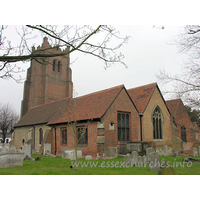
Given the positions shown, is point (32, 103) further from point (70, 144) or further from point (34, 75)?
point (70, 144)

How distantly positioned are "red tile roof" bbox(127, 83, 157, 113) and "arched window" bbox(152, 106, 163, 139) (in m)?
2.13

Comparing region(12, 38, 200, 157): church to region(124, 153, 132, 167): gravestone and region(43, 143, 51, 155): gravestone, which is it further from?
region(124, 153, 132, 167): gravestone

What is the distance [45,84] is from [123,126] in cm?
3585

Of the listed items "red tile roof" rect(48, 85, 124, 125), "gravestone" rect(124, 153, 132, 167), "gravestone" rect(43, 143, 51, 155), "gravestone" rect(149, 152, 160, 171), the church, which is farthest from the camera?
"gravestone" rect(43, 143, 51, 155)

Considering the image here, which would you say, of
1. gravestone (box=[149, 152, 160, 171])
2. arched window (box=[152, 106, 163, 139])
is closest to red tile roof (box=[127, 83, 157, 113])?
arched window (box=[152, 106, 163, 139])

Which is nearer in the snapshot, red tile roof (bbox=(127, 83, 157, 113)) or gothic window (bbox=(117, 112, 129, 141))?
gothic window (bbox=(117, 112, 129, 141))

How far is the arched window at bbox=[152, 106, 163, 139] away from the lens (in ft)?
74.5

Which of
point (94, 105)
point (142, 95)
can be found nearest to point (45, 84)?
point (142, 95)

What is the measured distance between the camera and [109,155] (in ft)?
54.3

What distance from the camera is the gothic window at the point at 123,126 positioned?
18.8 meters

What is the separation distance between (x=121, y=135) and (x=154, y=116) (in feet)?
21.4

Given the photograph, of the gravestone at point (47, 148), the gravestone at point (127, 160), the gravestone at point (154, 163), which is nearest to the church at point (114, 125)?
the gravestone at point (47, 148)

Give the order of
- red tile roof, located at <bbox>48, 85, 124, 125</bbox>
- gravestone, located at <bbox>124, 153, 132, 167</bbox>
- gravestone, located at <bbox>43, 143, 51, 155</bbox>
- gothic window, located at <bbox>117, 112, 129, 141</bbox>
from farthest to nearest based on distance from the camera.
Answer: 1. gravestone, located at <bbox>43, 143, 51, 155</bbox>
2. gothic window, located at <bbox>117, 112, 129, 141</bbox>
3. red tile roof, located at <bbox>48, 85, 124, 125</bbox>
4. gravestone, located at <bbox>124, 153, 132, 167</bbox>

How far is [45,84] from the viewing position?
165 feet
